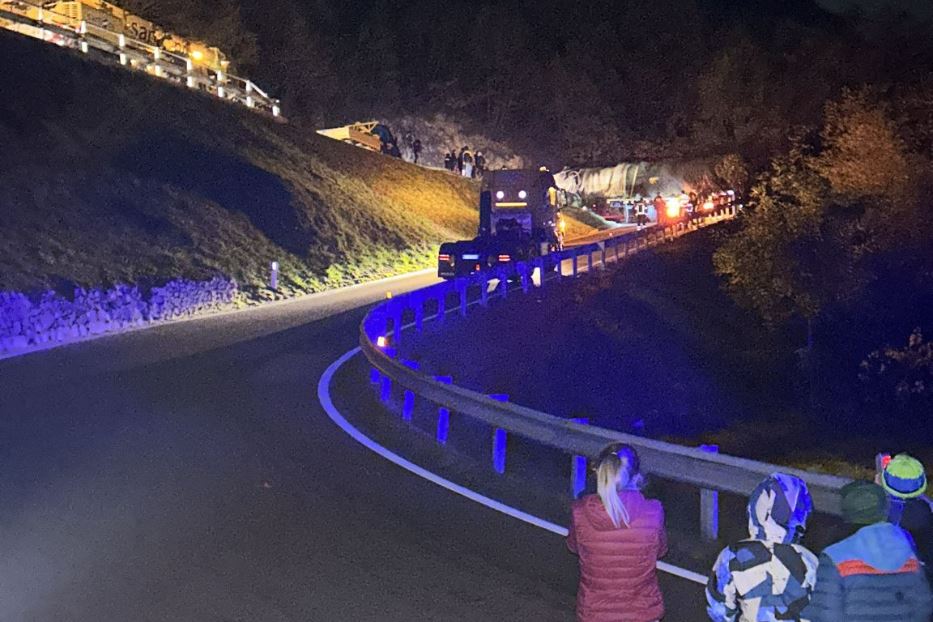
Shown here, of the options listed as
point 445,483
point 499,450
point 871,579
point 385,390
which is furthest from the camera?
point 385,390

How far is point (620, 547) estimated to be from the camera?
3914 mm

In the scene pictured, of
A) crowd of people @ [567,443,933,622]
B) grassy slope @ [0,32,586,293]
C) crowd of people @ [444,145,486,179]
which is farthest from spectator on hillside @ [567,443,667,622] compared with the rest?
crowd of people @ [444,145,486,179]

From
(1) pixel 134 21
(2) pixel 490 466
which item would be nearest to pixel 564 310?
(2) pixel 490 466

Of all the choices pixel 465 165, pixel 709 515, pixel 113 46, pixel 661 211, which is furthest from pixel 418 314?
pixel 465 165

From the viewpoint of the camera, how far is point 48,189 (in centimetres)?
2491

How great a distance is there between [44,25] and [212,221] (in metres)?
11.3

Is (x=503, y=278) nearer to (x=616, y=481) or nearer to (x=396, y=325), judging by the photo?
(x=396, y=325)

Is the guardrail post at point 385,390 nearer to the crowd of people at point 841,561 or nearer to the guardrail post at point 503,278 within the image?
the crowd of people at point 841,561

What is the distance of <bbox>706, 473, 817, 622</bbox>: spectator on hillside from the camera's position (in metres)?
3.37

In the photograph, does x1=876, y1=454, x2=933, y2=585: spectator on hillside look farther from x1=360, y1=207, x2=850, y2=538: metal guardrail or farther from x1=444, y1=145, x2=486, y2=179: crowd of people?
x1=444, y1=145, x2=486, y2=179: crowd of people

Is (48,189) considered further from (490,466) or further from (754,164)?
(754,164)

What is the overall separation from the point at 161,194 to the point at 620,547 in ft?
90.9

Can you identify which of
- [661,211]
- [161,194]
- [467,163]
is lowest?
[661,211]

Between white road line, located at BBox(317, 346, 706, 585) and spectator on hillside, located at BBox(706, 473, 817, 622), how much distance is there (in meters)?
3.14
